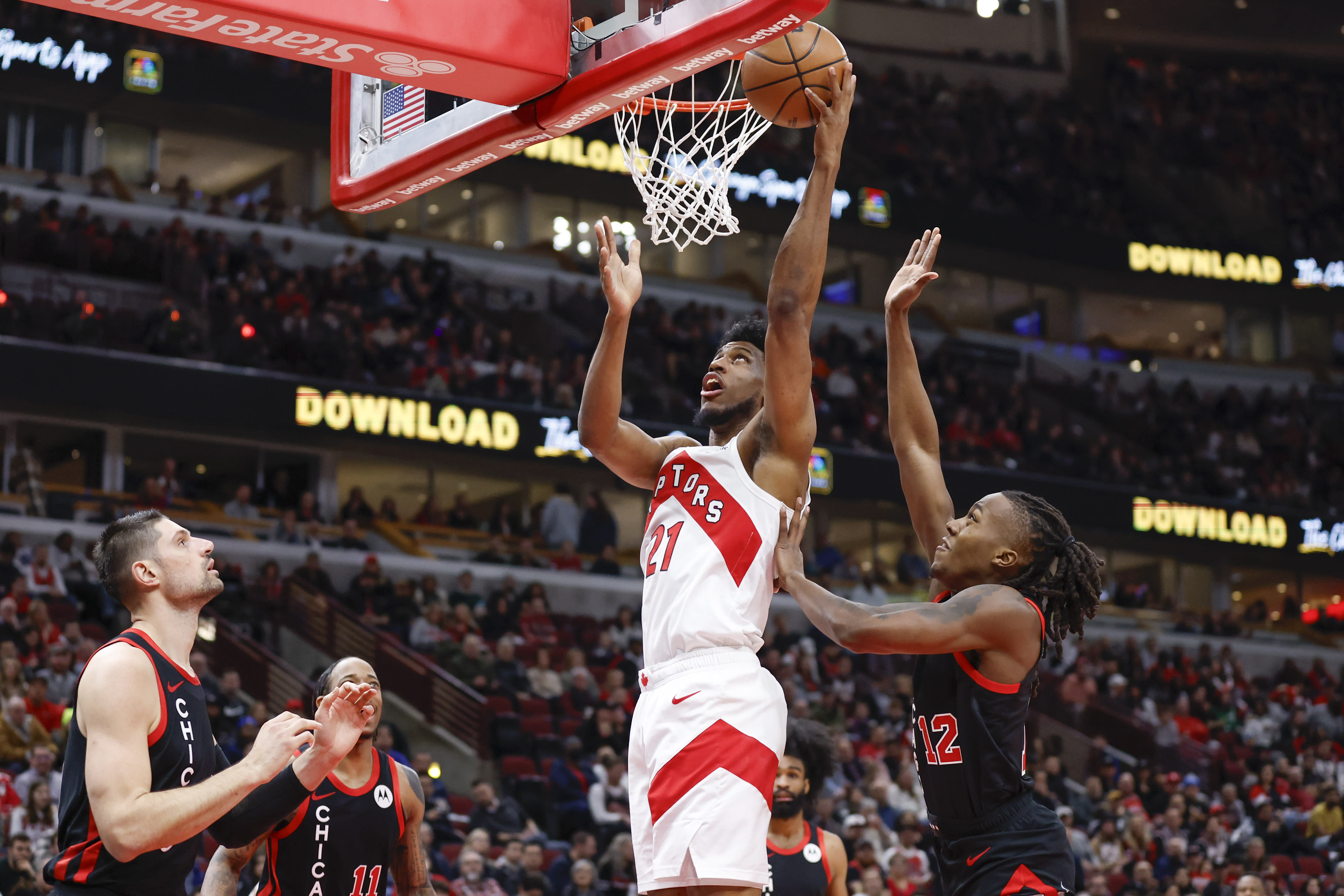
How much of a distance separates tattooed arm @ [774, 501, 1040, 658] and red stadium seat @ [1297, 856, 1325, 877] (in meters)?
13.0

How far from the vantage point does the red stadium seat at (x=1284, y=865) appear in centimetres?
1495

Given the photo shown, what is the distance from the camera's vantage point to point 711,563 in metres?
4.36

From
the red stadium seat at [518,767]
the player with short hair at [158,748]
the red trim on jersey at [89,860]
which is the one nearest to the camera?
the player with short hair at [158,748]

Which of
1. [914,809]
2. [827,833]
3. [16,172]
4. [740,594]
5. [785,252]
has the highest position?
[16,172]

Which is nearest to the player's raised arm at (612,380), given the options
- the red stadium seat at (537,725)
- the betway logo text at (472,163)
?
the betway logo text at (472,163)

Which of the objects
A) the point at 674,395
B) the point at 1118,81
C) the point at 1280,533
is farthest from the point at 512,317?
the point at 1118,81

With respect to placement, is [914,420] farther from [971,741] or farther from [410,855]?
[410,855]

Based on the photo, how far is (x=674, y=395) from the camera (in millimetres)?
22781

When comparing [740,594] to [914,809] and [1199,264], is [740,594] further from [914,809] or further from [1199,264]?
[1199,264]

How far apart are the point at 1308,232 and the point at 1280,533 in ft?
28.5

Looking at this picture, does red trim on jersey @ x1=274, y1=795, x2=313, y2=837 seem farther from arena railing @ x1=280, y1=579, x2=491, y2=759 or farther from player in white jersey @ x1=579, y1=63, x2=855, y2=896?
arena railing @ x1=280, y1=579, x2=491, y2=759

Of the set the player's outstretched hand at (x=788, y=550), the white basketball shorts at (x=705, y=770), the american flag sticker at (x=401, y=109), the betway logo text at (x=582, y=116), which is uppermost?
the american flag sticker at (x=401, y=109)

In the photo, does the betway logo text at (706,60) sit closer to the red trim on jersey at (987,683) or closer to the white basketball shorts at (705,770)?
the white basketball shorts at (705,770)

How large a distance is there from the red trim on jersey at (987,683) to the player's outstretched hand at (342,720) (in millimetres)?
1737
